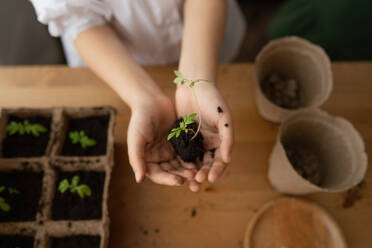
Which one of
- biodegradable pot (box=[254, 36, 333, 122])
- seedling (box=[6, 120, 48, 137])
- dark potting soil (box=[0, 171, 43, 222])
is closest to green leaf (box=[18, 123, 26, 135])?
seedling (box=[6, 120, 48, 137])

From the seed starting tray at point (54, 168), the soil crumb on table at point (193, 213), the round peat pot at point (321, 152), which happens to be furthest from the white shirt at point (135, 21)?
the soil crumb on table at point (193, 213)

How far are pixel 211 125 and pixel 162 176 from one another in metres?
0.25

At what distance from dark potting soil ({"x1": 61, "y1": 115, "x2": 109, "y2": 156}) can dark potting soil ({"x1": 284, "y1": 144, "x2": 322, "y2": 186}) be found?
749mm

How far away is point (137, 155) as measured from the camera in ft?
2.53

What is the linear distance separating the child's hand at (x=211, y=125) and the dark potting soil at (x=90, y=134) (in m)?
0.33

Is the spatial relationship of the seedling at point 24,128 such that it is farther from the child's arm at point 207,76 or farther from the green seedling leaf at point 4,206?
the child's arm at point 207,76

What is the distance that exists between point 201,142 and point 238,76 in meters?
0.52

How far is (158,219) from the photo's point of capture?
40.2 inches

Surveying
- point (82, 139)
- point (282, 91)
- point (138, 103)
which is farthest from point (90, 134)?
point (282, 91)

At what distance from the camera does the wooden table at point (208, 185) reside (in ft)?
3.29

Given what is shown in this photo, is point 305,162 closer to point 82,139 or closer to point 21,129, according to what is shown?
point 82,139

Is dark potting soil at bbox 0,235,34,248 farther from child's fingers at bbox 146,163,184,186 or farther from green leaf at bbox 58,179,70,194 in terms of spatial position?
child's fingers at bbox 146,163,184,186

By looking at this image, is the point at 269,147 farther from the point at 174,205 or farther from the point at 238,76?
the point at 174,205

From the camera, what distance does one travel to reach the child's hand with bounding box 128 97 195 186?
781 millimetres
